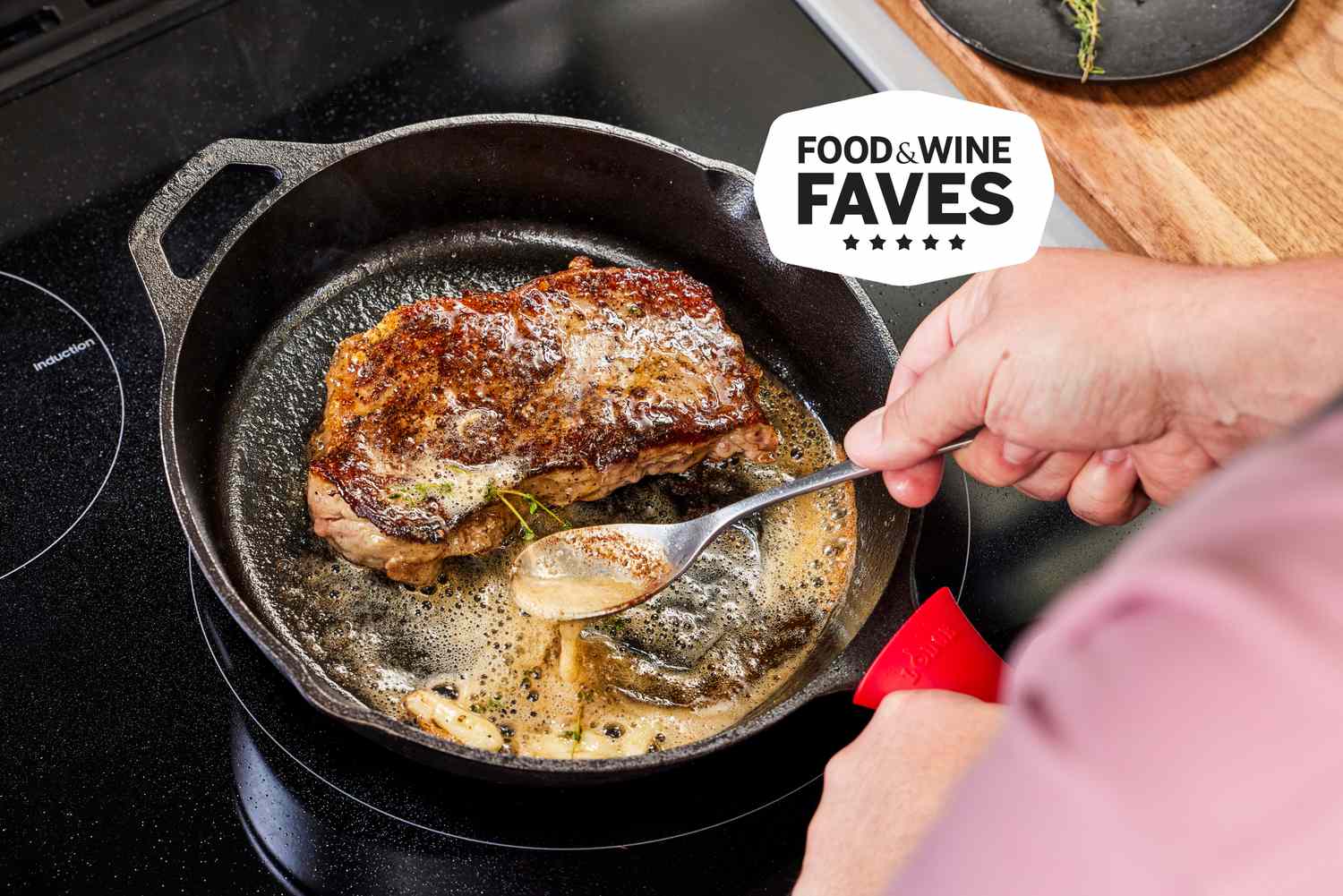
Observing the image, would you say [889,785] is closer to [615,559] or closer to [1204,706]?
[615,559]

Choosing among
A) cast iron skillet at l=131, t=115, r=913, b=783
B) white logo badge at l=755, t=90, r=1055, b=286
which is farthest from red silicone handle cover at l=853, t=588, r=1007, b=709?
white logo badge at l=755, t=90, r=1055, b=286

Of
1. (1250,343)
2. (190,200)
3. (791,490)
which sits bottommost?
(791,490)

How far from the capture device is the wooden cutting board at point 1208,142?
1.54 metres

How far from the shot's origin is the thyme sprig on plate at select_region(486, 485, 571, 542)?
1334 mm

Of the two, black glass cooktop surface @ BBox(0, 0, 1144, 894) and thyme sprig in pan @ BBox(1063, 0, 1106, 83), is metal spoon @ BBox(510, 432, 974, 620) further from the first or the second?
thyme sprig in pan @ BBox(1063, 0, 1106, 83)

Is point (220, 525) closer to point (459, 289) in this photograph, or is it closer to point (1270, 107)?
point (459, 289)

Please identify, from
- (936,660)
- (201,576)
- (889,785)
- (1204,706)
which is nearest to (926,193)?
(936,660)

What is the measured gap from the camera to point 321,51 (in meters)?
1.76

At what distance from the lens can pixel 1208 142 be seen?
63.2 inches

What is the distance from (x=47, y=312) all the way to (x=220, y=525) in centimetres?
44

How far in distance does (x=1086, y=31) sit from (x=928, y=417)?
2.68 ft

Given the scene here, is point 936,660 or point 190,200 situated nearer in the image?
point 936,660

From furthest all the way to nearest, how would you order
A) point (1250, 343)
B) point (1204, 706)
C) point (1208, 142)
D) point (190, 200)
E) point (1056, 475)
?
point (1208, 142)
point (190, 200)
point (1056, 475)
point (1250, 343)
point (1204, 706)

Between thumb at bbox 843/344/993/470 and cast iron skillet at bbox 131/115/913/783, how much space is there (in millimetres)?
146
